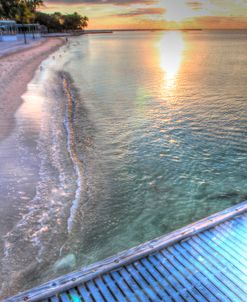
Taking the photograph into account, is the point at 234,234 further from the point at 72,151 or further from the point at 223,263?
the point at 72,151

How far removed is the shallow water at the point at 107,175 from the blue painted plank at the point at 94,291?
72.0 inches

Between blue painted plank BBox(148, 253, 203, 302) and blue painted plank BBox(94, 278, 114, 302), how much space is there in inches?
35.3

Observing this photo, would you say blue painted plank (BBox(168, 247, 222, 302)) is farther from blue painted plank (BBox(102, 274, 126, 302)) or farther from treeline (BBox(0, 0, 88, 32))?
treeline (BBox(0, 0, 88, 32))

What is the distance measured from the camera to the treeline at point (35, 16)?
2913 inches

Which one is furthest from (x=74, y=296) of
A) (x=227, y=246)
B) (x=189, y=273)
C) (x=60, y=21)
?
(x=60, y=21)

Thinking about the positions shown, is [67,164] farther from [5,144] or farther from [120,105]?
[120,105]

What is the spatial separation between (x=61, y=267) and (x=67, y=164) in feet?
14.7

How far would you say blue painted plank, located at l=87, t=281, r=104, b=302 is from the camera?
3.72 m

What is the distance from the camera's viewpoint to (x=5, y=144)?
10.2 meters

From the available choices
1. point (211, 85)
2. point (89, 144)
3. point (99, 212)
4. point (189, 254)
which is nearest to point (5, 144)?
point (89, 144)

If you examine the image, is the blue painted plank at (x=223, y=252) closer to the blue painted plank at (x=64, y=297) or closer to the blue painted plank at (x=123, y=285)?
the blue painted plank at (x=123, y=285)

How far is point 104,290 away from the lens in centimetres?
385

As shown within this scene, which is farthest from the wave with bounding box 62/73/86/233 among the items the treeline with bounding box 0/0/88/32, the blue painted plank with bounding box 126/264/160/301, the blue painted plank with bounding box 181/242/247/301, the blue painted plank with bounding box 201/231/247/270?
the treeline with bounding box 0/0/88/32

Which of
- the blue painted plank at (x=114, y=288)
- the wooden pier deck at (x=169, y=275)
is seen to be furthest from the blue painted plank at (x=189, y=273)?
the blue painted plank at (x=114, y=288)
